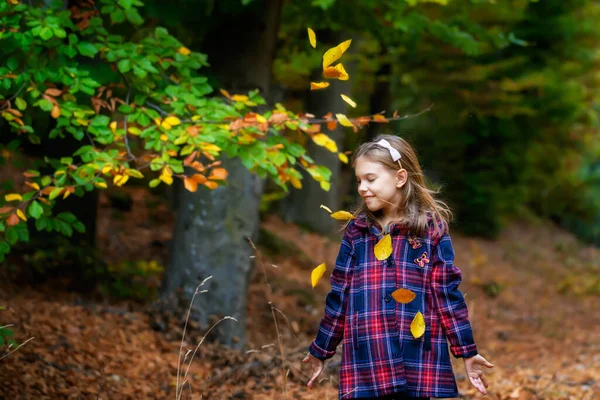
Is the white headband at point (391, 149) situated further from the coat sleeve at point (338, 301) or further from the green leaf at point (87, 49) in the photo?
the green leaf at point (87, 49)

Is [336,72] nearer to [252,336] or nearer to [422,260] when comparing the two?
[422,260]

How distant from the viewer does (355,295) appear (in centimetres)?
299

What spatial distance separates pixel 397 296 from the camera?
283 cm

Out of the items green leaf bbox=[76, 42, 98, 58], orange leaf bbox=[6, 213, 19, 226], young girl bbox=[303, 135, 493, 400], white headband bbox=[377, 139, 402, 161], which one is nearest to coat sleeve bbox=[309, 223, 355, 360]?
young girl bbox=[303, 135, 493, 400]

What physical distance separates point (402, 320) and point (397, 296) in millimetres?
129

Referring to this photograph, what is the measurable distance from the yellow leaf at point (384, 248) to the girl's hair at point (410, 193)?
0.46ft

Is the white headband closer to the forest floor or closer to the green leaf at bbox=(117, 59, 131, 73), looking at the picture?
the forest floor

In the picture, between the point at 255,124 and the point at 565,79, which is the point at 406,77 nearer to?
the point at 565,79

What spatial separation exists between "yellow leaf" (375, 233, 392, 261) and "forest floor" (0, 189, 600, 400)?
2.14 ft

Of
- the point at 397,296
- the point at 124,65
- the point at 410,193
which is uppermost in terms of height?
the point at 124,65

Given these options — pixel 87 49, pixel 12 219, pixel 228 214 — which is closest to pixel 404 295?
pixel 12 219

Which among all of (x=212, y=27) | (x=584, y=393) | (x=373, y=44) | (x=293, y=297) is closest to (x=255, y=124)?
(x=212, y=27)

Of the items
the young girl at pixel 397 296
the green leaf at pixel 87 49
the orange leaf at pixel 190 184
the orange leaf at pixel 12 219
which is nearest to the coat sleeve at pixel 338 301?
the young girl at pixel 397 296

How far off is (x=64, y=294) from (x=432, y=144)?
12.4 metres
